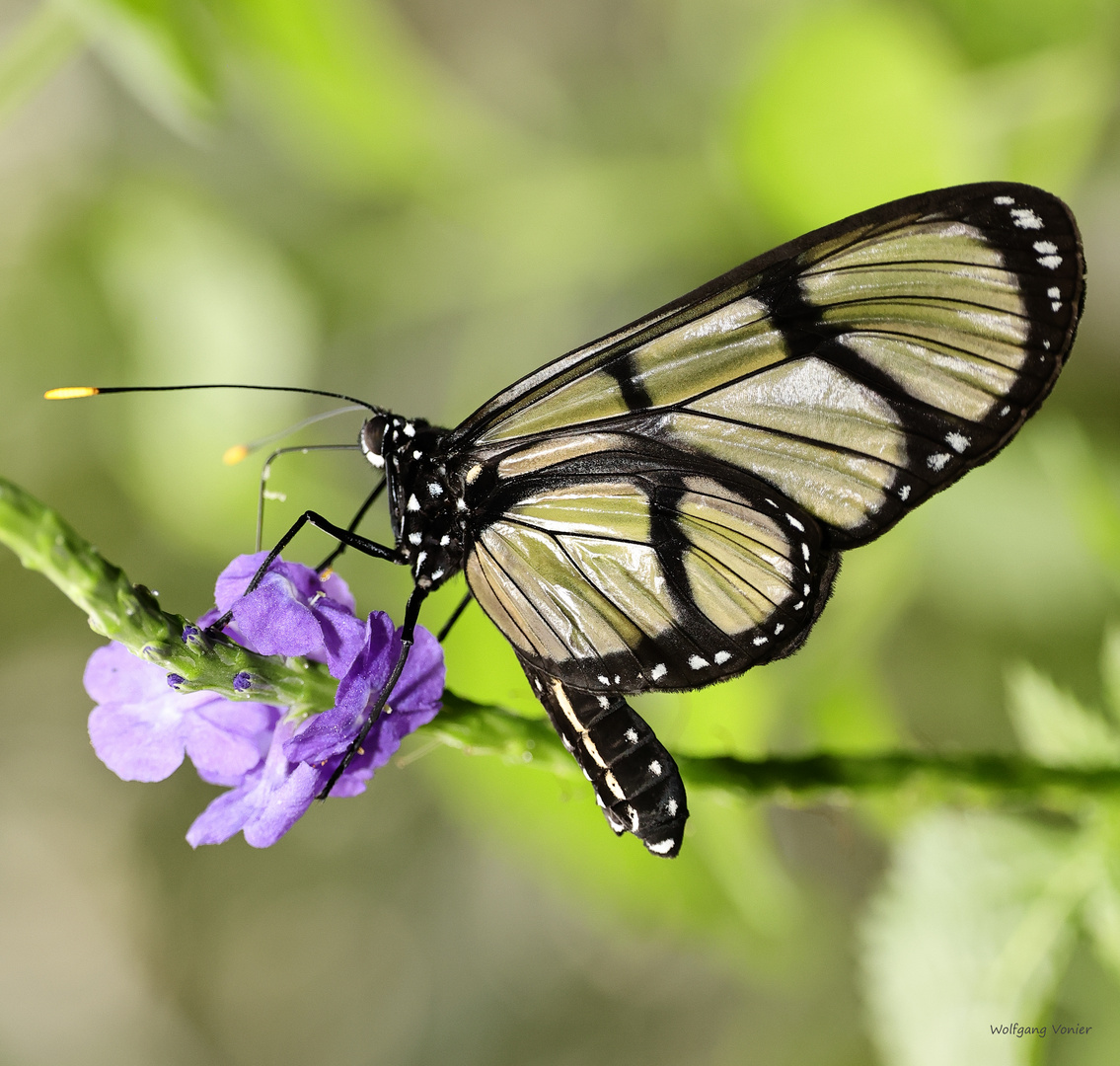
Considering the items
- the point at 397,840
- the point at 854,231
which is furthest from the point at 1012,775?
the point at 397,840

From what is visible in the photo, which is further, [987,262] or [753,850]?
[753,850]

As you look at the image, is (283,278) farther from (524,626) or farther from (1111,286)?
(1111,286)

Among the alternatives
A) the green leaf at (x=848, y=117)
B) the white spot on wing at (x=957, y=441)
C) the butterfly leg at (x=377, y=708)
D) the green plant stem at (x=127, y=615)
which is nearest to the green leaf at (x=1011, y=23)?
the green leaf at (x=848, y=117)

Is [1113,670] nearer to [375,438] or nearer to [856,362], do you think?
[856,362]

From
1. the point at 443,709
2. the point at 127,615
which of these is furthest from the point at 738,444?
the point at 127,615

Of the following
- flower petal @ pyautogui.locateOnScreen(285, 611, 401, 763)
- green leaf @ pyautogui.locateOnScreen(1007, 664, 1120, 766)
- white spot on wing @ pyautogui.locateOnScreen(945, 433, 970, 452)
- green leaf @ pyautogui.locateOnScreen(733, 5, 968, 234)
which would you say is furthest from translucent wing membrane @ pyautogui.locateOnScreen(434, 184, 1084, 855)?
green leaf @ pyautogui.locateOnScreen(733, 5, 968, 234)

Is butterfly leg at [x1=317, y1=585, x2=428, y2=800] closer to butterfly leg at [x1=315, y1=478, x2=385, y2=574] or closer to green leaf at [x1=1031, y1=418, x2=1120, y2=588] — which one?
butterfly leg at [x1=315, y1=478, x2=385, y2=574]
